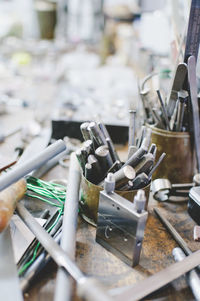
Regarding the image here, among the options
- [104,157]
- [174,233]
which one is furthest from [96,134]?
[174,233]

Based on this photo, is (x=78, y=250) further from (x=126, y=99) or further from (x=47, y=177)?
(x=126, y=99)

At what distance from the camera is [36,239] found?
1.91 ft

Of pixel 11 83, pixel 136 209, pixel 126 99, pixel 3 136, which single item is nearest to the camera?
pixel 136 209

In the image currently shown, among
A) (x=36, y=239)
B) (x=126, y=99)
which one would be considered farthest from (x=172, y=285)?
(x=126, y=99)

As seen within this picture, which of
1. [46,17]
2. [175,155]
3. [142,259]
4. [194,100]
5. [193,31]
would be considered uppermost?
[46,17]

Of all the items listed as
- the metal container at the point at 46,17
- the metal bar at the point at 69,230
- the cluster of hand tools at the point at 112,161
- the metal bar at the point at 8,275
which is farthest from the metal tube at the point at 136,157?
the metal container at the point at 46,17

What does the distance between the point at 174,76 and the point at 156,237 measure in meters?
0.35

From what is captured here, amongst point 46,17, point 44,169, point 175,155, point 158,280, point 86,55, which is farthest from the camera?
point 46,17

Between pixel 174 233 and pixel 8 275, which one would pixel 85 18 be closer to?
pixel 174 233

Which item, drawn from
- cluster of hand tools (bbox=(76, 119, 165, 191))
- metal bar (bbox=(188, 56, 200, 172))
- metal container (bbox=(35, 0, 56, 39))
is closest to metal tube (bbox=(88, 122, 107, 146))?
cluster of hand tools (bbox=(76, 119, 165, 191))

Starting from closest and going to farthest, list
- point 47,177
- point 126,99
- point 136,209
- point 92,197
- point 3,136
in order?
point 136,209 → point 92,197 → point 47,177 → point 3,136 → point 126,99

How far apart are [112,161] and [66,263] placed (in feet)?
0.74

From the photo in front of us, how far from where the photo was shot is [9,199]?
58 cm

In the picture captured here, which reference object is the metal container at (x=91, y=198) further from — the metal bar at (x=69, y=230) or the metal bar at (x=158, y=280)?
the metal bar at (x=158, y=280)
